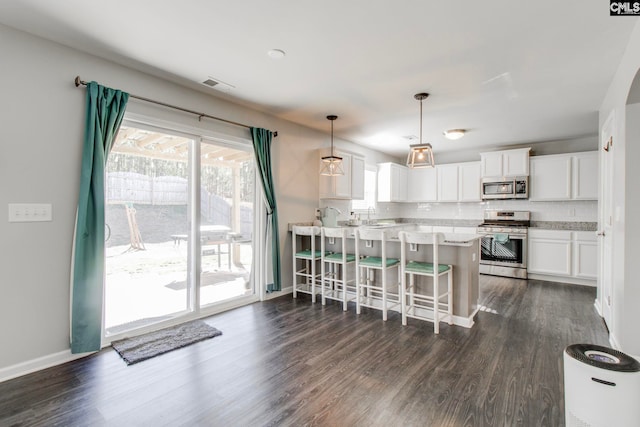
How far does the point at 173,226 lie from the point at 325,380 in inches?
90.9

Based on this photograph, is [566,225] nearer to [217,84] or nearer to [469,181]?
[469,181]

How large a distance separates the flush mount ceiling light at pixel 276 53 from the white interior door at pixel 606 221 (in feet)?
10.6

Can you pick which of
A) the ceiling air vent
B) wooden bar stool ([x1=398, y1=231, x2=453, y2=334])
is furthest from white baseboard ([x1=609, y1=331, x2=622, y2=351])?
the ceiling air vent

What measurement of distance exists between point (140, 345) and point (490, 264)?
231 inches

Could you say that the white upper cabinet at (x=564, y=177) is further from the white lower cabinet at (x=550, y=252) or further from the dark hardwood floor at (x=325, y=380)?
the dark hardwood floor at (x=325, y=380)

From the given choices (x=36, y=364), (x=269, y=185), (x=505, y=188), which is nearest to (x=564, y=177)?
(x=505, y=188)

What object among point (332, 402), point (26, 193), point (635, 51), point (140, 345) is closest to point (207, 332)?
point (140, 345)

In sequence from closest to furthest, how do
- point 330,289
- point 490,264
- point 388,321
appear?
point 388,321 < point 330,289 < point 490,264

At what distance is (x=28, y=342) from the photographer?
247cm

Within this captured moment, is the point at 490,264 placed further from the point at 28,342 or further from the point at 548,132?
the point at 28,342

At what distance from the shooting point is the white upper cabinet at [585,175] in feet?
17.3

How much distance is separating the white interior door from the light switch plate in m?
5.10

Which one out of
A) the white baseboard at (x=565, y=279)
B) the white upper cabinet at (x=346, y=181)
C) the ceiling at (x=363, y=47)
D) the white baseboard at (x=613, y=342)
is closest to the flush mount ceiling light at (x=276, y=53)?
the ceiling at (x=363, y=47)

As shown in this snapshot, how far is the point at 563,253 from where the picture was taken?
5.41 metres
